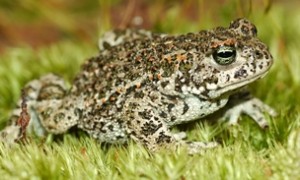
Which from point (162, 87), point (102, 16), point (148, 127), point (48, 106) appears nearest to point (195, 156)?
point (148, 127)

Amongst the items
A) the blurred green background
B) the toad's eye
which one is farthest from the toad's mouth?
the blurred green background

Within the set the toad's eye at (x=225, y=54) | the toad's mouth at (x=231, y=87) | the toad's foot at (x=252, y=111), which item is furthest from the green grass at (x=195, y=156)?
the toad's eye at (x=225, y=54)

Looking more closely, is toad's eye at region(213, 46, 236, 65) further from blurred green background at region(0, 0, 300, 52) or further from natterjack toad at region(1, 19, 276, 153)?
blurred green background at region(0, 0, 300, 52)

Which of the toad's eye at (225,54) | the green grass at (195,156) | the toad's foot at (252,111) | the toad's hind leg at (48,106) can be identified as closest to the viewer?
the green grass at (195,156)

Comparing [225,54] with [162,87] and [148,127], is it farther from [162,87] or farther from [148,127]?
[148,127]

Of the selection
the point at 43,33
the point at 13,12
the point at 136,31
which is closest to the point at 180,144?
the point at 136,31

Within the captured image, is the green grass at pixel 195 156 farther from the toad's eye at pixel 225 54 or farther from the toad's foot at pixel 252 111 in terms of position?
the toad's eye at pixel 225 54
